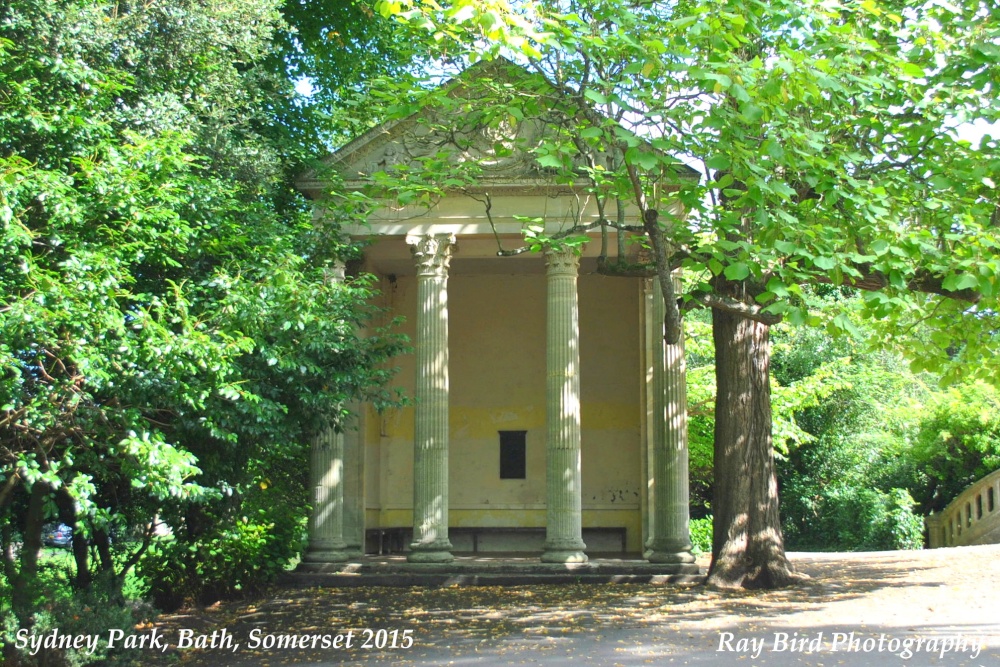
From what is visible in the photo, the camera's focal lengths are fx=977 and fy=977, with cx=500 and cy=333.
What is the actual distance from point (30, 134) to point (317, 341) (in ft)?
13.5

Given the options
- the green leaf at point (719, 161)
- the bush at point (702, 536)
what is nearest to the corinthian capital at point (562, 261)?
the green leaf at point (719, 161)

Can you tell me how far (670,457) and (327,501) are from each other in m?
6.57

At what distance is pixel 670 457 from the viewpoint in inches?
738

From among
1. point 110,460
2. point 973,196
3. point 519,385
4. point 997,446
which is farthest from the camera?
point 997,446

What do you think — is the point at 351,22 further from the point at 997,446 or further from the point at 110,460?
the point at 997,446

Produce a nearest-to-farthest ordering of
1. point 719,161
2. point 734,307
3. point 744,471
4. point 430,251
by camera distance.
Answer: point 719,161
point 734,307
point 744,471
point 430,251

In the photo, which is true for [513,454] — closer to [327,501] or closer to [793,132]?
[327,501]

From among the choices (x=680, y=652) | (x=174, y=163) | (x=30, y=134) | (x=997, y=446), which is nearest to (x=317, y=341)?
(x=174, y=163)

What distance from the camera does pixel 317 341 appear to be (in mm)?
12688

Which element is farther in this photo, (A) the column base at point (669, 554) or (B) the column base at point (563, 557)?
(A) the column base at point (669, 554)

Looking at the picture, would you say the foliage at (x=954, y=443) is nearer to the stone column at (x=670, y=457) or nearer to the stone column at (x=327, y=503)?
the stone column at (x=670, y=457)

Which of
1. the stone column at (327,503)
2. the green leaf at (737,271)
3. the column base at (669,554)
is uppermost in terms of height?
the green leaf at (737,271)

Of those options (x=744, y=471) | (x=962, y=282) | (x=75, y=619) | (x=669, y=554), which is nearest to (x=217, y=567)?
(x=75, y=619)

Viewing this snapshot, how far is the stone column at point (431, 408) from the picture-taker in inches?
706
